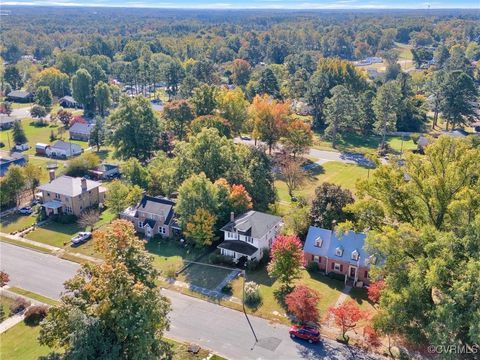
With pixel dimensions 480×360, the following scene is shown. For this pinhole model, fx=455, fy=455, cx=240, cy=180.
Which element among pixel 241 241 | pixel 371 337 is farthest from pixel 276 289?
pixel 371 337

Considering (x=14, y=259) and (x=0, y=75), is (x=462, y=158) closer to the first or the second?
(x=14, y=259)

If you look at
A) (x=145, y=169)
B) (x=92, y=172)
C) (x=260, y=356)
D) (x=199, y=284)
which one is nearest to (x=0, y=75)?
(x=92, y=172)

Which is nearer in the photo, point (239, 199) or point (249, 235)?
point (249, 235)

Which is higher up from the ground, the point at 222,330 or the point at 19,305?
the point at 222,330

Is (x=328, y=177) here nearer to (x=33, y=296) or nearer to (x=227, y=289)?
(x=227, y=289)

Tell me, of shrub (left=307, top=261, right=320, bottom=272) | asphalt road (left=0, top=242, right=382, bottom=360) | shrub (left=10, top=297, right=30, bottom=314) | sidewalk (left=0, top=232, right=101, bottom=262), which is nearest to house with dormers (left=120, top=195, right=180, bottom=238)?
sidewalk (left=0, top=232, right=101, bottom=262)
